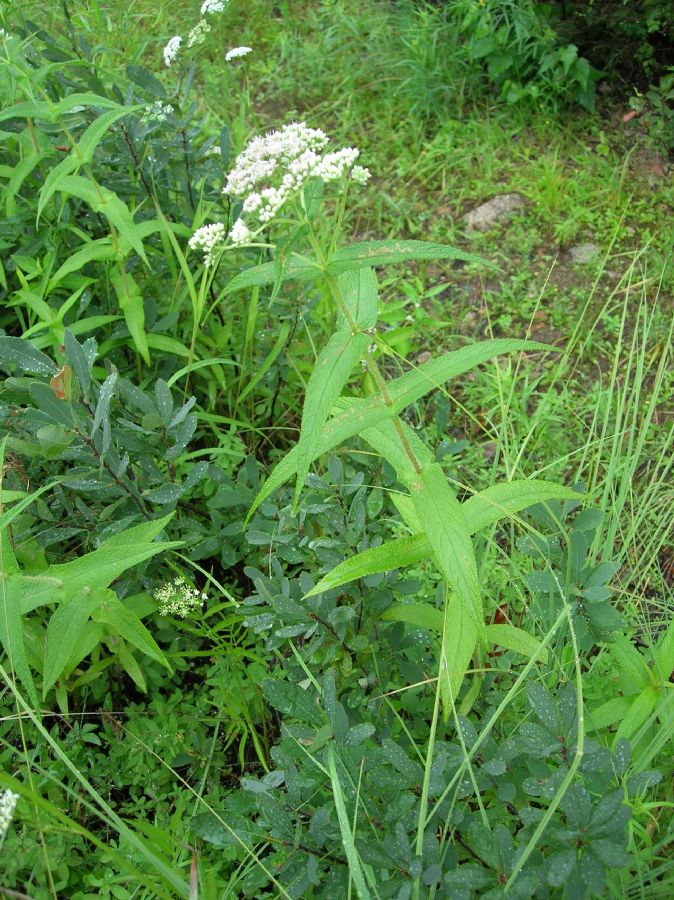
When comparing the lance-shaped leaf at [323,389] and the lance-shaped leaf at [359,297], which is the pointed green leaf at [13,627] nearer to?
the lance-shaped leaf at [323,389]

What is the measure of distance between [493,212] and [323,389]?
2.48 metres

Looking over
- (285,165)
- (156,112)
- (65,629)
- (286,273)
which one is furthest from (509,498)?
(156,112)

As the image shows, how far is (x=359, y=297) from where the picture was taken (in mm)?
1515

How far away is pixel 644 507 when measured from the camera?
2326 millimetres

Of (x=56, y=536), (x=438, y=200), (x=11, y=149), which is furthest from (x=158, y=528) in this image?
(x=438, y=200)

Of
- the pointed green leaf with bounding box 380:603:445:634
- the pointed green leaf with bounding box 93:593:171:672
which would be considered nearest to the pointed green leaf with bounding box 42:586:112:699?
the pointed green leaf with bounding box 93:593:171:672

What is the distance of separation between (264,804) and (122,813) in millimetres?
686

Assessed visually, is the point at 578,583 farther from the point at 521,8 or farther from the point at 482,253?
the point at 521,8

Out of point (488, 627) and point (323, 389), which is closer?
point (323, 389)

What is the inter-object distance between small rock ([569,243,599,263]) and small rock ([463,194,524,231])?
330mm

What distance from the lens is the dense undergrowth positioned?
4.62 feet

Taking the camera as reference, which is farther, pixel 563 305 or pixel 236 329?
pixel 563 305

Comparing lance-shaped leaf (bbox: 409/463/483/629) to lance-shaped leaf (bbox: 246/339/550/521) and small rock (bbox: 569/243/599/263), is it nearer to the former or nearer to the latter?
lance-shaped leaf (bbox: 246/339/550/521)

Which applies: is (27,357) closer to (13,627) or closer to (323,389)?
(13,627)
